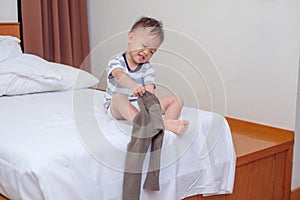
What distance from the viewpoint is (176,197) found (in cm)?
163

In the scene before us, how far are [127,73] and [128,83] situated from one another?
8 cm

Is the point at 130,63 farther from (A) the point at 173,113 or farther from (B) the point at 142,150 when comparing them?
(B) the point at 142,150

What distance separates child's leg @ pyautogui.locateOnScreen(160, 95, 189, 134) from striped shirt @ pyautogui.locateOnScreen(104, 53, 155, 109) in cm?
11

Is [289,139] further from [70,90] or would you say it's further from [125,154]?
[70,90]

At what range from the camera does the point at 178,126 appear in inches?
64.2

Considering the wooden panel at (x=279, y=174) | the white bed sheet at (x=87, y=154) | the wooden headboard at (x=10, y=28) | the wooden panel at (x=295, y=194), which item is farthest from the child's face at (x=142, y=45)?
the wooden headboard at (x=10, y=28)

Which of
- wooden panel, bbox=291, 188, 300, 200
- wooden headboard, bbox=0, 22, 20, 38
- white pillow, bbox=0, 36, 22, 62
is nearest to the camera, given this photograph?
wooden panel, bbox=291, 188, 300, 200

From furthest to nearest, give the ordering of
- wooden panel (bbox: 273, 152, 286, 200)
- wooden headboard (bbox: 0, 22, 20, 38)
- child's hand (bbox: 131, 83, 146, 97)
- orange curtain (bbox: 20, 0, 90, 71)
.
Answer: orange curtain (bbox: 20, 0, 90, 71), wooden headboard (bbox: 0, 22, 20, 38), wooden panel (bbox: 273, 152, 286, 200), child's hand (bbox: 131, 83, 146, 97)

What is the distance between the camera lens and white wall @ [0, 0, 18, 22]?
2848mm

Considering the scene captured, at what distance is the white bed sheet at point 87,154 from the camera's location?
1326 mm

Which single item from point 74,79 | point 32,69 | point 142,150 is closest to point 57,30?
point 74,79

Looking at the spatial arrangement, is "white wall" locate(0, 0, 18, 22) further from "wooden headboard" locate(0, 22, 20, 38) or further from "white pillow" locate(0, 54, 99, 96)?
"white pillow" locate(0, 54, 99, 96)

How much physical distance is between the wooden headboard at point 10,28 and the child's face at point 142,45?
1.37 m

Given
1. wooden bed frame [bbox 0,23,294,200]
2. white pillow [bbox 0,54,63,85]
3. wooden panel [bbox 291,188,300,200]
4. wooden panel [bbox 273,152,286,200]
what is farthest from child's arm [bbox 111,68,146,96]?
wooden panel [bbox 291,188,300,200]
